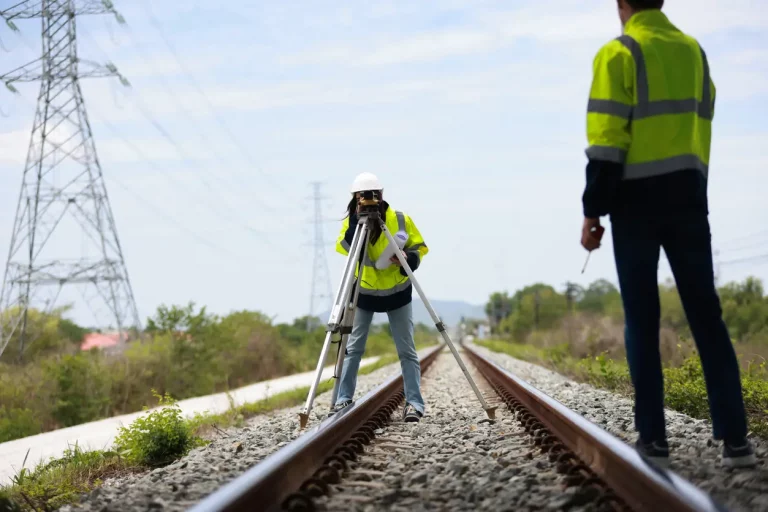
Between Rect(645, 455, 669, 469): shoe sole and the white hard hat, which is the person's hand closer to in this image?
Rect(645, 455, 669, 469): shoe sole

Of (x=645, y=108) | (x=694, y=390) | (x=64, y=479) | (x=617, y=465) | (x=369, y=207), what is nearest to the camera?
(x=617, y=465)

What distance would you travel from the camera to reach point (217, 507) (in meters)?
3.14

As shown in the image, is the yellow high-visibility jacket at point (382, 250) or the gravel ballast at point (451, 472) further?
the yellow high-visibility jacket at point (382, 250)

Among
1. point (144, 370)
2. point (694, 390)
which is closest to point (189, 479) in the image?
point (694, 390)

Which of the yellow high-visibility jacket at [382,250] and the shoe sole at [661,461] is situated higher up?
the yellow high-visibility jacket at [382,250]

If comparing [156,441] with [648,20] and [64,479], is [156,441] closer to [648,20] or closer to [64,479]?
[64,479]

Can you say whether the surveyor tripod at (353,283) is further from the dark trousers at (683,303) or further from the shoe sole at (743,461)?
the shoe sole at (743,461)

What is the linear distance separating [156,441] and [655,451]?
13.9 ft

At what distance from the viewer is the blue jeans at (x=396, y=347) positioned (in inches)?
283

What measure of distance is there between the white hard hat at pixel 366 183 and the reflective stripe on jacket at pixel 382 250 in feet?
0.97

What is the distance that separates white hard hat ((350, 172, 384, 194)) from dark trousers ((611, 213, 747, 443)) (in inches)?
109

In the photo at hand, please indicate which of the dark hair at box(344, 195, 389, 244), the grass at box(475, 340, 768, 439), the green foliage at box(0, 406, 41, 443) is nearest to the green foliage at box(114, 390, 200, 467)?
the dark hair at box(344, 195, 389, 244)

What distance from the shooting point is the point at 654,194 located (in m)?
4.03

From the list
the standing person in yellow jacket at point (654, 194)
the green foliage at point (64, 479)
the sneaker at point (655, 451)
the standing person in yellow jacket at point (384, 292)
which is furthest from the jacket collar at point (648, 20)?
the green foliage at point (64, 479)
